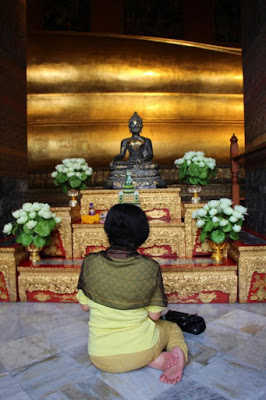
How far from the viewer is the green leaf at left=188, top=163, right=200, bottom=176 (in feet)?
12.0

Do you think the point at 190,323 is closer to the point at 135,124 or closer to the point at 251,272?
the point at 251,272

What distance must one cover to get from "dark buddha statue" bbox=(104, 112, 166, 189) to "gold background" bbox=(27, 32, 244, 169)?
166cm

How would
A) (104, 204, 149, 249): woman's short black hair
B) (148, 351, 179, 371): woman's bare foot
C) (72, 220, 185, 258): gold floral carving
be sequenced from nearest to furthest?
(104, 204, 149, 249): woman's short black hair
(148, 351, 179, 371): woman's bare foot
(72, 220, 185, 258): gold floral carving

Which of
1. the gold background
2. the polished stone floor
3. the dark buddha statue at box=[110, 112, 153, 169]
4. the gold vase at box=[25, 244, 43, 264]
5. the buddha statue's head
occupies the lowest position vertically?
the polished stone floor

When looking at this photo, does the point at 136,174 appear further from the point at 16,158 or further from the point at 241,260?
the point at 241,260

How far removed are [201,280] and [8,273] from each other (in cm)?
151

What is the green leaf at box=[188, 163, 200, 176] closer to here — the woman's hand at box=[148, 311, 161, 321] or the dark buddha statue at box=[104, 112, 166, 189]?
the dark buddha statue at box=[104, 112, 166, 189]

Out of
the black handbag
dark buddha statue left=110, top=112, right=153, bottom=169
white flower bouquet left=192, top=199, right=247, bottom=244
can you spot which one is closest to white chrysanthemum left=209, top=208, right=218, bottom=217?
white flower bouquet left=192, top=199, right=247, bottom=244

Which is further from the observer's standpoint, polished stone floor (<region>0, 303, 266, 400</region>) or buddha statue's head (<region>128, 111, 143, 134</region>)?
buddha statue's head (<region>128, 111, 143, 134</region>)

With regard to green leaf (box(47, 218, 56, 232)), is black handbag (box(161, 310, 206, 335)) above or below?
below

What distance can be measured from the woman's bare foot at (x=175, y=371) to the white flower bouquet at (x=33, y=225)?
1574 mm

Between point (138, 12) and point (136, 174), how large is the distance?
6.36m

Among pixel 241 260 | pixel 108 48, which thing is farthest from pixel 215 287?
pixel 108 48

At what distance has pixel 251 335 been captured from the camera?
6.32ft
